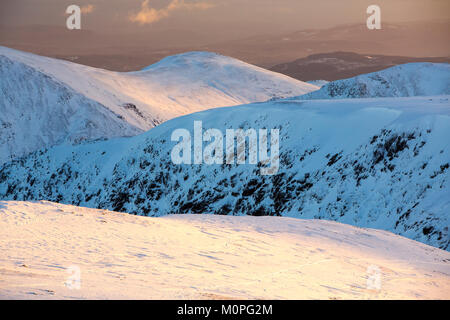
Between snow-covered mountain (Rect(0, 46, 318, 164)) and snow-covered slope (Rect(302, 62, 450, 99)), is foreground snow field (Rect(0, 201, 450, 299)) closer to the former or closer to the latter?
snow-covered slope (Rect(302, 62, 450, 99))

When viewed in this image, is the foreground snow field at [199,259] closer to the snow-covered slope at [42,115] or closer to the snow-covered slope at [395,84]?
the snow-covered slope at [395,84]

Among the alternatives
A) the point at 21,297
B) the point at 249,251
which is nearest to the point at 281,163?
the point at 249,251

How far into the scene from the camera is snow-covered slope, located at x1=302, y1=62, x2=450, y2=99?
98.9m

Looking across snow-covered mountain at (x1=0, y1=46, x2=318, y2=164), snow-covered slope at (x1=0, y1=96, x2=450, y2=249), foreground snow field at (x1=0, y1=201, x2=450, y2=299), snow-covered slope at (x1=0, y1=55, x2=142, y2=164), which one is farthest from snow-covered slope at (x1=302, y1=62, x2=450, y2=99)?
foreground snow field at (x1=0, y1=201, x2=450, y2=299)

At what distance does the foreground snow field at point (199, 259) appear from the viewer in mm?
10234

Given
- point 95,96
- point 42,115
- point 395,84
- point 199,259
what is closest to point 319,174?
point 199,259

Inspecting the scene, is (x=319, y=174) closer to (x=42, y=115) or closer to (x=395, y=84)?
(x=395, y=84)

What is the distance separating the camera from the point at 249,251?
14.9 meters

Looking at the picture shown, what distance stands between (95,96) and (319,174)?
97.1m

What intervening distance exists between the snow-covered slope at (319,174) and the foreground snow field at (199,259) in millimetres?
4603

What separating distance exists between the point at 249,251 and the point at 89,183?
36.4m

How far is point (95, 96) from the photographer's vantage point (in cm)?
11831

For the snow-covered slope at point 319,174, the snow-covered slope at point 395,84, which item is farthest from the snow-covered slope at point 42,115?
the snow-covered slope at point 319,174
